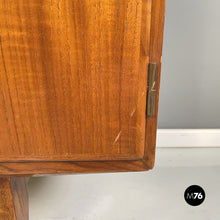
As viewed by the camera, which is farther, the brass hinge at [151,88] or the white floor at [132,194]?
the white floor at [132,194]

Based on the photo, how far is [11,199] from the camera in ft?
1.41

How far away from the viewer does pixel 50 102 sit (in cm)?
36

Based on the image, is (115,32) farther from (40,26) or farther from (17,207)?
(17,207)

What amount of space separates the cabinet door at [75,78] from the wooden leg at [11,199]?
62 millimetres

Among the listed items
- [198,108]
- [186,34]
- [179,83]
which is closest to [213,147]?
[198,108]

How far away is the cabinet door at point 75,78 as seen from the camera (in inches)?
12.7

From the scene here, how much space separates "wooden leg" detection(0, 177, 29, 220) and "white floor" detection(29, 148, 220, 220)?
0.15m

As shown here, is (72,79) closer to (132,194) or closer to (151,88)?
(151,88)

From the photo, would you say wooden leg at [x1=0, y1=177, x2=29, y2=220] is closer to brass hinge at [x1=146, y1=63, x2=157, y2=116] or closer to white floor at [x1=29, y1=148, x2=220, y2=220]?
white floor at [x1=29, y1=148, x2=220, y2=220]

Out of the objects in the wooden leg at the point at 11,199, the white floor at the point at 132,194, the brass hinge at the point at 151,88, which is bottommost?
the white floor at the point at 132,194

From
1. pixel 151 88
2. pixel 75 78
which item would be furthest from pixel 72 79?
pixel 151 88

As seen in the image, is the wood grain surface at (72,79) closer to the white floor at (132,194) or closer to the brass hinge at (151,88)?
the brass hinge at (151,88)

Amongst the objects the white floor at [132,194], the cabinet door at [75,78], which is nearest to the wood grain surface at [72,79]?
the cabinet door at [75,78]

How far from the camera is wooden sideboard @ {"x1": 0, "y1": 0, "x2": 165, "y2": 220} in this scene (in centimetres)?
32
